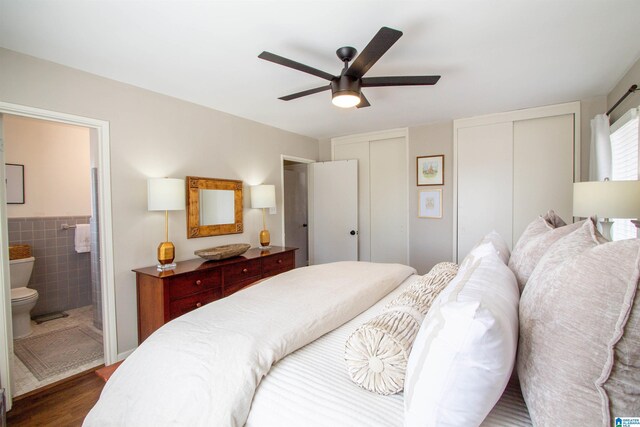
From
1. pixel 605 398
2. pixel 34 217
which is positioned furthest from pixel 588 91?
pixel 34 217

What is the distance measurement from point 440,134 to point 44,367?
481 centimetres

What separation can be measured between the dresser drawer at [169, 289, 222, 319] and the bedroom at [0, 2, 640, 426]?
52 centimetres

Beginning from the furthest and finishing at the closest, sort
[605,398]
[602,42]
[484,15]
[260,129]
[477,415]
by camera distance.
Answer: [260,129]
[602,42]
[484,15]
[477,415]
[605,398]

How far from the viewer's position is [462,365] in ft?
2.25

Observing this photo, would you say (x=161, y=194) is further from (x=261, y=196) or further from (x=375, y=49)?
(x=375, y=49)

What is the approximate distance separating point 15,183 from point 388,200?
183 inches

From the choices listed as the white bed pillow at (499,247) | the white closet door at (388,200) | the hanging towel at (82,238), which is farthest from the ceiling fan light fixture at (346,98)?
the hanging towel at (82,238)

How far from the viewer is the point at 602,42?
203cm

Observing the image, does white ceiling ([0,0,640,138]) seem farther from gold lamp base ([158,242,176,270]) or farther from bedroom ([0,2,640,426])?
gold lamp base ([158,242,176,270])

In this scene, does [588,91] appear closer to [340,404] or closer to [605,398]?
[605,398]

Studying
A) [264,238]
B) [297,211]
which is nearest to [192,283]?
[264,238]

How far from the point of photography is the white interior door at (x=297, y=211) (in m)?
5.20

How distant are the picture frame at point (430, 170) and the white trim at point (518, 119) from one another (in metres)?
0.17

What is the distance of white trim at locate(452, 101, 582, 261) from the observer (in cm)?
322
